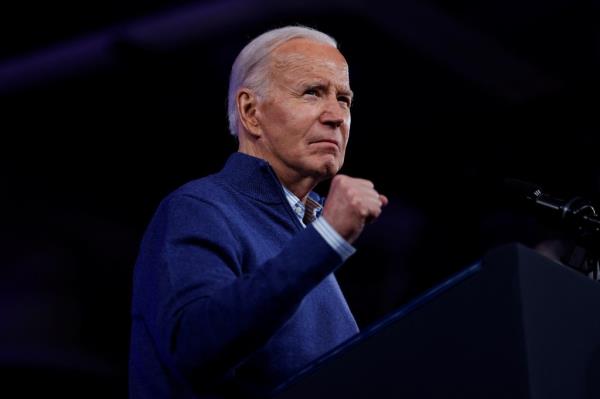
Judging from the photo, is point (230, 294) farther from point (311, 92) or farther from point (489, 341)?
point (311, 92)

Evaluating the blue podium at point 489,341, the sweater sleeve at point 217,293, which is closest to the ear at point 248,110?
the sweater sleeve at point 217,293

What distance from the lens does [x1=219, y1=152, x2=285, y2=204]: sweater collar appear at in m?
1.60

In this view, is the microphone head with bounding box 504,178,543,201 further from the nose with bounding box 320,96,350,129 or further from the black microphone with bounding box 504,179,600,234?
the nose with bounding box 320,96,350,129

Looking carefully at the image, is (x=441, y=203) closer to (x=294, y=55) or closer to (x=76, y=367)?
(x=76, y=367)

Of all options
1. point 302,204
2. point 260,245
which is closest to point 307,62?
point 302,204

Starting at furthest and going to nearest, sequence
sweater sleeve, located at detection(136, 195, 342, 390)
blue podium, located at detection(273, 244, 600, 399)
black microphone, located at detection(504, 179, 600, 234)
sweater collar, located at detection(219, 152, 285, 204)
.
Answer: sweater collar, located at detection(219, 152, 285, 204) < black microphone, located at detection(504, 179, 600, 234) < sweater sleeve, located at detection(136, 195, 342, 390) < blue podium, located at detection(273, 244, 600, 399)

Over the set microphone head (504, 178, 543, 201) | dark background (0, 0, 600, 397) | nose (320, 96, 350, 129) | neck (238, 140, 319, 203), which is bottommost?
microphone head (504, 178, 543, 201)

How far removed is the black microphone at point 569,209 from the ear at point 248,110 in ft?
2.09

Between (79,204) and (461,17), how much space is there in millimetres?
2277

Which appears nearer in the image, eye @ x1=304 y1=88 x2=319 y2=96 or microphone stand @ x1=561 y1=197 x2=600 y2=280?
microphone stand @ x1=561 y1=197 x2=600 y2=280

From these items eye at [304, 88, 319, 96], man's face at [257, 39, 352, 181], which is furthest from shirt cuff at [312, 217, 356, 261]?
eye at [304, 88, 319, 96]

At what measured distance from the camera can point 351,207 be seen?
1115mm

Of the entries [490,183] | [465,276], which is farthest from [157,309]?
[490,183]

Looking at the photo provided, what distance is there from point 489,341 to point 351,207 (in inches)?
11.3
